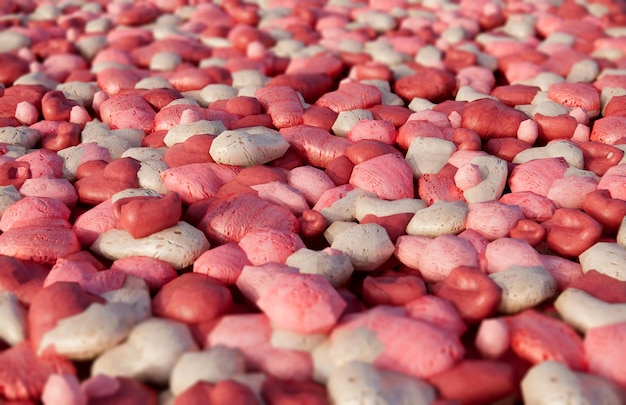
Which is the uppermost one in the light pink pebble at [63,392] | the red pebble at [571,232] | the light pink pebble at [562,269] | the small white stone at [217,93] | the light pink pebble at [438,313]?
the light pink pebble at [63,392]

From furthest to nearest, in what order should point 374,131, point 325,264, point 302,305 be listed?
point 374,131
point 325,264
point 302,305

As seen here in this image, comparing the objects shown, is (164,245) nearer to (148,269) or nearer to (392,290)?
Answer: (148,269)

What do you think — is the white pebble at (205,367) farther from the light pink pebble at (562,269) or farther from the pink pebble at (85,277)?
the light pink pebble at (562,269)

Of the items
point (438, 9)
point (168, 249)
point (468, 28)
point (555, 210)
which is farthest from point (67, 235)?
point (438, 9)

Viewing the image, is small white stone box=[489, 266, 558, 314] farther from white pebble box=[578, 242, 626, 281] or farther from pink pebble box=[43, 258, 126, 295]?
pink pebble box=[43, 258, 126, 295]

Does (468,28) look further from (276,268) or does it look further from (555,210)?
(276,268)

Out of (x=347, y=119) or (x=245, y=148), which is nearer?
(x=245, y=148)

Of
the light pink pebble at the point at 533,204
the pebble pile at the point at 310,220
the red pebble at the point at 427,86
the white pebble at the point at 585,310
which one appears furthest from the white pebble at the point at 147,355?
the red pebble at the point at 427,86

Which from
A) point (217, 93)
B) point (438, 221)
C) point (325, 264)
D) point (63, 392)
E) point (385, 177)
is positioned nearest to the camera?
point (63, 392)

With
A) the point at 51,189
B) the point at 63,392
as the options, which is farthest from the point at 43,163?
the point at 63,392
